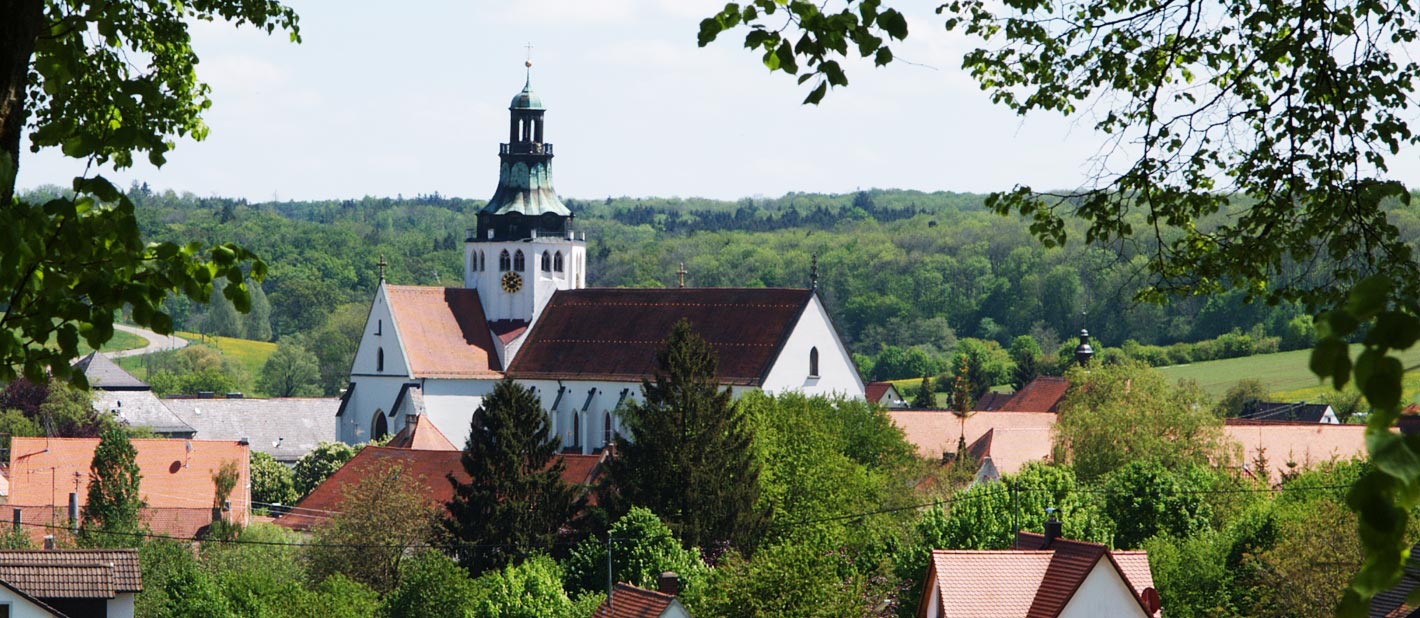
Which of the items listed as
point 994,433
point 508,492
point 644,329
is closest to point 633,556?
point 508,492

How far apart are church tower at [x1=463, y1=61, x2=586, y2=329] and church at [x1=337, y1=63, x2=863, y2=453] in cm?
4

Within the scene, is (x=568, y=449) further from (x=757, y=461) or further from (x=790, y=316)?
(x=757, y=461)

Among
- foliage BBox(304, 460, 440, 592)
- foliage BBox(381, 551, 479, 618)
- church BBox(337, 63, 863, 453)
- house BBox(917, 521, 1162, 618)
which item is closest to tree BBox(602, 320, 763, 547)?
foliage BBox(304, 460, 440, 592)

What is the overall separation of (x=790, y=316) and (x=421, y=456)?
13255mm

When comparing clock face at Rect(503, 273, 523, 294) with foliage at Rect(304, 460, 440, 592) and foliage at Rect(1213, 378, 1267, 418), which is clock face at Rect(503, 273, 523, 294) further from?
foliage at Rect(1213, 378, 1267, 418)

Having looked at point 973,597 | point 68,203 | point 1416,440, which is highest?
point 68,203

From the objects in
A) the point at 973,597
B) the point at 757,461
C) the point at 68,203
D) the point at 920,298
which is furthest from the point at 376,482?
the point at 920,298

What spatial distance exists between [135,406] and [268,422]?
22.3 feet

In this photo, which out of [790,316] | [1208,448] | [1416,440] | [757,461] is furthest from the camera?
[790,316]

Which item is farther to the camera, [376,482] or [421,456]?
[421,456]

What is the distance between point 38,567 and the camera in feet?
82.8

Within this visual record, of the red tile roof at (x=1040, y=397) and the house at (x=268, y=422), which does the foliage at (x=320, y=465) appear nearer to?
the house at (x=268, y=422)

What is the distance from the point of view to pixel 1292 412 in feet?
325

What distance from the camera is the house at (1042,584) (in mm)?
28969
